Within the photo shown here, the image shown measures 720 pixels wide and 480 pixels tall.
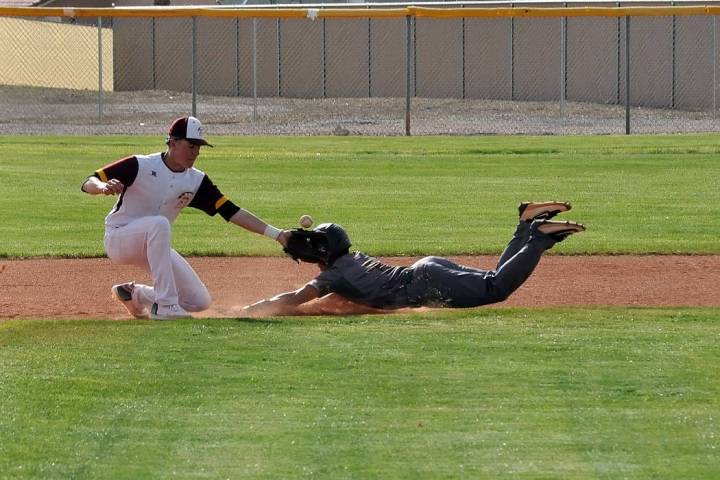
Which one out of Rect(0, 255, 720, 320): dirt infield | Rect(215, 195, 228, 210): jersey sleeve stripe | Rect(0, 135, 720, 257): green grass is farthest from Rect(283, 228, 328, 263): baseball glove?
Rect(0, 135, 720, 257): green grass

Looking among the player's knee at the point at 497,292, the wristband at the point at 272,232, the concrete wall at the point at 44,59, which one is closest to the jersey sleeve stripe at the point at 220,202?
the wristband at the point at 272,232

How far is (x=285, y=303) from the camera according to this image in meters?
9.47

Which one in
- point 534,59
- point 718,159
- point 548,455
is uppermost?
point 534,59

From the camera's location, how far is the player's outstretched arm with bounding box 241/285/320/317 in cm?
941

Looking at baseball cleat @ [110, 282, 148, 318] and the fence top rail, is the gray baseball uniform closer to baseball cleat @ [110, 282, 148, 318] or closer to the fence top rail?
baseball cleat @ [110, 282, 148, 318]

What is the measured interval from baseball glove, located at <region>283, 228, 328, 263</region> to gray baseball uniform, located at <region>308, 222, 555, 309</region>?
5.3 inches

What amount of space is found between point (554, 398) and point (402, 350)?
135 cm

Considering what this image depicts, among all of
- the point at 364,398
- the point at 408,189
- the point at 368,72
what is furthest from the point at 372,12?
the point at 364,398

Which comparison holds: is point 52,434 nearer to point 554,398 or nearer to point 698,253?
point 554,398

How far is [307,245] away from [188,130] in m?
1.15

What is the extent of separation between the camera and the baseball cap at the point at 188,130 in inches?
356

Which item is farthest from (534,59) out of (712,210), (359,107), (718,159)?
(712,210)

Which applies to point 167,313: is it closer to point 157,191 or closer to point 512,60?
point 157,191

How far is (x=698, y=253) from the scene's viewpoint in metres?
13.2
